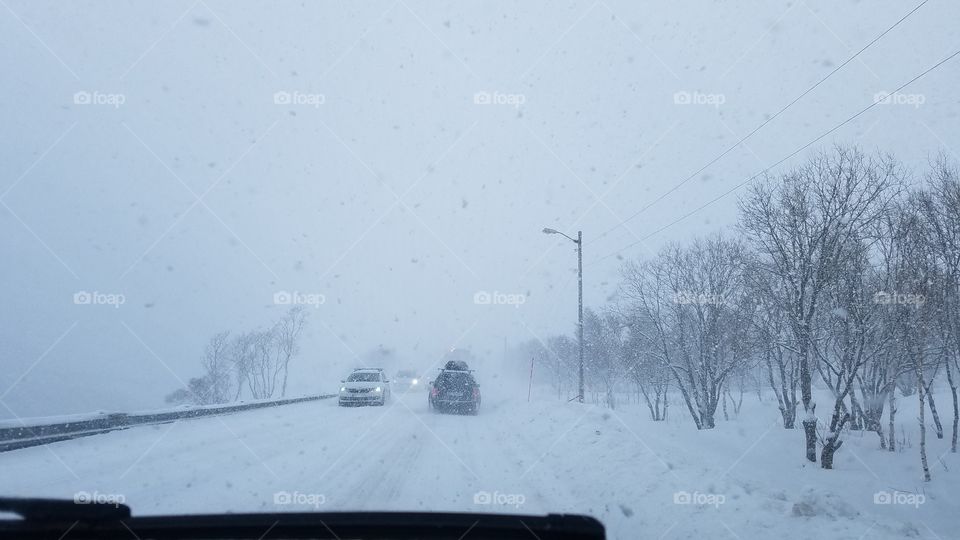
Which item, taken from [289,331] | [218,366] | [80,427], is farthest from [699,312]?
[218,366]

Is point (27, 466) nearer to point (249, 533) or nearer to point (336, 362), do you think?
point (249, 533)

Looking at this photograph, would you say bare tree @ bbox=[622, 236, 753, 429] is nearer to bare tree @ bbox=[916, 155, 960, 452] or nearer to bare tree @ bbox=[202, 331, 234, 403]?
bare tree @ bbox=[916, 155, 960, 452]

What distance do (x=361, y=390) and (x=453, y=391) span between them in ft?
15.1

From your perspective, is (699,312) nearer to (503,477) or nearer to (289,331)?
(503,477)

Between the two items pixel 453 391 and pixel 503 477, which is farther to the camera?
pixel 453 391

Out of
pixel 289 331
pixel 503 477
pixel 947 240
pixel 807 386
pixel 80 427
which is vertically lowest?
pixel 503 477

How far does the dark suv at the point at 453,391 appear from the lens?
20.7m

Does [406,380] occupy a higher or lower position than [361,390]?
lower

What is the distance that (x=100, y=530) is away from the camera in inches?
104

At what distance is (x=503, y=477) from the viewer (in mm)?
8953

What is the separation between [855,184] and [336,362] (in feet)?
Result: 394

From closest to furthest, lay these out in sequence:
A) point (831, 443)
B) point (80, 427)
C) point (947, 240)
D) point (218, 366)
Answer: point (80, 427) → point (831, 443) → point (947, 240) → point (218, 366)

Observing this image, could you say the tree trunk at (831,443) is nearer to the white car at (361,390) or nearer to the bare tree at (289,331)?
the white car at (361,390)

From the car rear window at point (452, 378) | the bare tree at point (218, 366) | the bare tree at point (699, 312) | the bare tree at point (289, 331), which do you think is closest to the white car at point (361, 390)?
the car rear window at point (452, 378)
